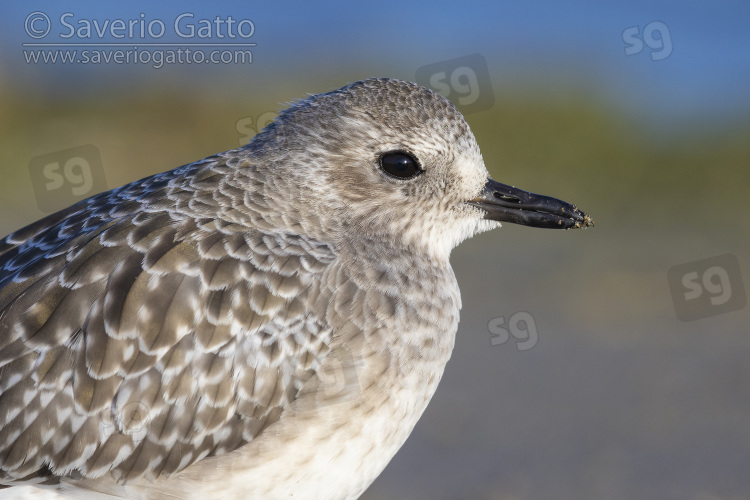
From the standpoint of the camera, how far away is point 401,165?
593 centimetres

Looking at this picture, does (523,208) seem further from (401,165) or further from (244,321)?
(244,321)

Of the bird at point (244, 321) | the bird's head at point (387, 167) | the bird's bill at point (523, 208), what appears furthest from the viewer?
the bird's bill at point (523, 208)

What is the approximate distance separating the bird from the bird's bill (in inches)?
10.2

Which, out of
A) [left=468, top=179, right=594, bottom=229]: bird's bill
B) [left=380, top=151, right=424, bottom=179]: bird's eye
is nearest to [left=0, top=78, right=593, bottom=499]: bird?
[left=380, top=151, right=424, bottom=179]: bird's eye

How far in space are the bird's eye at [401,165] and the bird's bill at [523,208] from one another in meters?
0.47

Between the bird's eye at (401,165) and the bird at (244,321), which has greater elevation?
the bird's eye at (401,165)

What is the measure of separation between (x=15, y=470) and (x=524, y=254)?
1149cm

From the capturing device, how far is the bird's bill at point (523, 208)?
618 centimetres

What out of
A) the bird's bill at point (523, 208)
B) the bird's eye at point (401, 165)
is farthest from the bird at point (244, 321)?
the bird's bill at point (523, 208)

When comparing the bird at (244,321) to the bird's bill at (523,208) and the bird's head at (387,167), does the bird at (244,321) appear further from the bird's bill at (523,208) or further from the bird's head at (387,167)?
the bird's bill at (523,208)

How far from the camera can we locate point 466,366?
11.3 m

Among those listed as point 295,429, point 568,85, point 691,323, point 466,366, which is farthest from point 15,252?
point 568,85

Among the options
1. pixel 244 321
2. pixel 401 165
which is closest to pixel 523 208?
pixel 401 165

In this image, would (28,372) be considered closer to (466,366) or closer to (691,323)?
(466,366)
